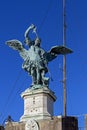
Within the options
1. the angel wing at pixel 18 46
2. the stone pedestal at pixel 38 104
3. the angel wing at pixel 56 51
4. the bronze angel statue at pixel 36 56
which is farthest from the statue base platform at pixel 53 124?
the angel wing at pixel 18 46

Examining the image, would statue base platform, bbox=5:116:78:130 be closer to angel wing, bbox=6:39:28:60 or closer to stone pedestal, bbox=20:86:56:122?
stone pedestal, bbox=20:86:56:122

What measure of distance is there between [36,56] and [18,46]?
146 centimetres

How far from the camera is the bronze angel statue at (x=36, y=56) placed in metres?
30.4

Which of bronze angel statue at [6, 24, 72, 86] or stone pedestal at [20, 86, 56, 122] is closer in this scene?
stone pedestal at [20, 86, 56, 122]

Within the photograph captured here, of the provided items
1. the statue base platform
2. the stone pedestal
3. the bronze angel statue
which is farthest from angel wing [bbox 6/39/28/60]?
the statue base platform

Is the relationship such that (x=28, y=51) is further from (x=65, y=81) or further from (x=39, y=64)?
(x=65, y=81)

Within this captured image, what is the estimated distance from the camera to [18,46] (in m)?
31.5

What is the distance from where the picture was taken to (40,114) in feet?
95.6

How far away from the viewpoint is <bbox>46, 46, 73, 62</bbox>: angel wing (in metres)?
31.1

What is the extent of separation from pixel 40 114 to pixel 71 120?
67.6 inches

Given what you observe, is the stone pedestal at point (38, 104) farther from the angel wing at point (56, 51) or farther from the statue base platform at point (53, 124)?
the angel wing at point (56, 51)

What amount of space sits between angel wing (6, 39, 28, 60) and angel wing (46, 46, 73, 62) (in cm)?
136

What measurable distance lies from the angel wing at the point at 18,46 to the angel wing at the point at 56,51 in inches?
53.4

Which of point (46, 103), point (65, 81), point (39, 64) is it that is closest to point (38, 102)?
point (46, 103)
